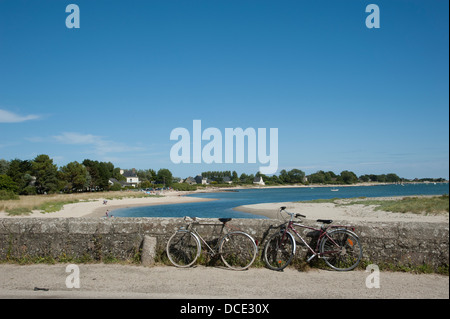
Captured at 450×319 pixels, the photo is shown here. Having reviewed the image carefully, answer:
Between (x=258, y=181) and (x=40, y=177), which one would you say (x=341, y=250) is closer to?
(x=40, y=177)

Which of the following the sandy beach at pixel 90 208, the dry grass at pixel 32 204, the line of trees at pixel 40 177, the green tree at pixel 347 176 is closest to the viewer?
the dry grass at pixel 32 204

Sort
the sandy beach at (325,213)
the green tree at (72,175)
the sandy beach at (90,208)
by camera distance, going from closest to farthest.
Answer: the sandy beach at (325,213), the sandy beach at (90,208), the green tree at (72,175)

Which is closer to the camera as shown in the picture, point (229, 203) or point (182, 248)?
point (182, 248)

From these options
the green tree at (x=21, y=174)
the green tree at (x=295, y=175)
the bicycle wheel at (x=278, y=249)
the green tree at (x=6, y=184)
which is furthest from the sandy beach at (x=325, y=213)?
the green tree at (x=295, y=175)

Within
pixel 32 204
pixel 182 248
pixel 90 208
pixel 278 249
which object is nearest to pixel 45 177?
pixel 90 208

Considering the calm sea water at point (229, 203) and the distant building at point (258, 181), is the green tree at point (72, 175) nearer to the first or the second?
the calm sea water at point (229, 203)

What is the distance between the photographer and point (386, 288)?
191 inches

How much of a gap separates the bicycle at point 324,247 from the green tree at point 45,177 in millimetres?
73915

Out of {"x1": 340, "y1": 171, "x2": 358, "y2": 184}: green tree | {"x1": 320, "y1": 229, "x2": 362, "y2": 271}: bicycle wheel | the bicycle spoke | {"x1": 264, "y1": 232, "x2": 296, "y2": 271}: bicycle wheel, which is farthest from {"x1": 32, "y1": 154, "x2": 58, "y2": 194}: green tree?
{"x1": 340, "y1": 171, "x2": 358, "y2": 184}: green tree

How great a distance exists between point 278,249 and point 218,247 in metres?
1.15

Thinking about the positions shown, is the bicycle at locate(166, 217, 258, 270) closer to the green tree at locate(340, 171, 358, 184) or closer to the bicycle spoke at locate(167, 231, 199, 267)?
the bicycle spoke at locate(167, 231, 199, 267)

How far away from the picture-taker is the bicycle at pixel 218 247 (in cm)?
608

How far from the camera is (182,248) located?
6.30 meters
